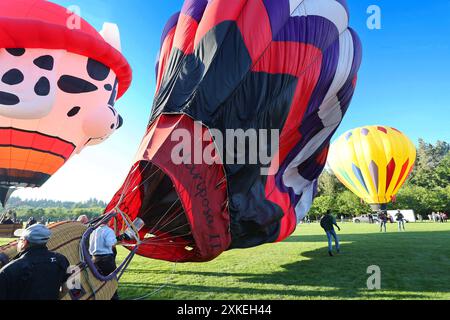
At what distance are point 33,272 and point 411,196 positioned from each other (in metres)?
45.5

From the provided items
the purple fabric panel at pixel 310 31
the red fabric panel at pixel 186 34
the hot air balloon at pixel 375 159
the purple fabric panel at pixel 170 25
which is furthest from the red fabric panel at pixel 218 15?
the hot air balloon at pixel 375 159

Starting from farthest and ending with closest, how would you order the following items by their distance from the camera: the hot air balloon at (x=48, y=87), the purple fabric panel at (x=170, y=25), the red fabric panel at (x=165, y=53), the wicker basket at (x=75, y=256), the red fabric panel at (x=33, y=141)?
the red fabric panel at (x=33, y=141) < the hot air balloon at (x=48, y=87) < the purple fabric panel at (x=170, y=25) < the red fabric panel at (x=165, y=53) < the wicker basket at (x=75, y=256)

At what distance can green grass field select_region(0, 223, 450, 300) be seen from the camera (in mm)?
4469

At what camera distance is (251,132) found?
197 inches

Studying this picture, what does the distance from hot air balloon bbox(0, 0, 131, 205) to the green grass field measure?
3784mm

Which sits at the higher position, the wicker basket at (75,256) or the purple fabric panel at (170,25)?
the purple fabric panel at (170,25)

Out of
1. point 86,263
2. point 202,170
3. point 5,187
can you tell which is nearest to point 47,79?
point 5,187

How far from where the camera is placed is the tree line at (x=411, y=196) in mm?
39031

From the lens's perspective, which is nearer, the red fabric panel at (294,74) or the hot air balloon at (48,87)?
the red fabric panel at (294,74)

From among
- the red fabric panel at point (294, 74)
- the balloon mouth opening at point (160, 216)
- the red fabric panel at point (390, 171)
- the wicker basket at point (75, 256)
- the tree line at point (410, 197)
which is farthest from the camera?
the tree line at point (410, 197)

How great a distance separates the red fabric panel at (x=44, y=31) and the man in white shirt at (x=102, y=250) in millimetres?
5703

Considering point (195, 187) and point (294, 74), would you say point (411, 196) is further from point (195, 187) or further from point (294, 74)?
point (195, 187)

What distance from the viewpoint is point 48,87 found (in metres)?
7.38

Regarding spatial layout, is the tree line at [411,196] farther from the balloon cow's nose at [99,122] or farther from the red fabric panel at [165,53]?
the red fabric panel at [165,53]
